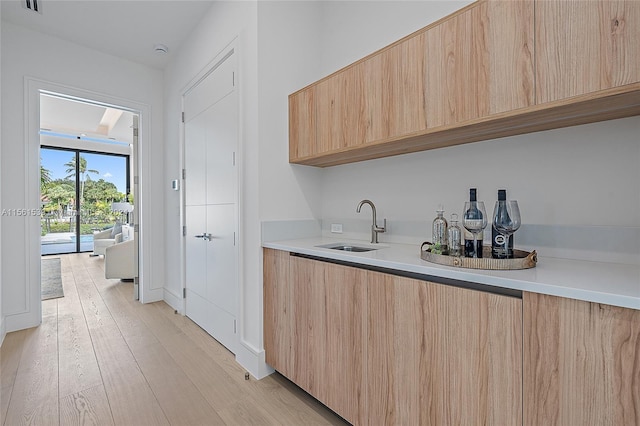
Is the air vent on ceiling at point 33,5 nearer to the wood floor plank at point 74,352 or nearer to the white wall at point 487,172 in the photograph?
the white wall at point 487,172

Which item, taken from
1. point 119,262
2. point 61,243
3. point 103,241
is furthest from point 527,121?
point 61,243

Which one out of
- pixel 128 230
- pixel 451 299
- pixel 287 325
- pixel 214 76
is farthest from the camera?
pixel 128 230

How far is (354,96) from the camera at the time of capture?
1.70 meters

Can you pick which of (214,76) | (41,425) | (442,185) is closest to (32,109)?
(214,76)

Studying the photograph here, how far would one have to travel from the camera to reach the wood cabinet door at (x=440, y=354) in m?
0.95

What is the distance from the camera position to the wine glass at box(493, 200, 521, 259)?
1167 mm

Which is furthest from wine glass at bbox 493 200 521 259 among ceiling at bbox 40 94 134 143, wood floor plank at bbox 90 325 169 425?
ceiling at bbox 40 94 134 143

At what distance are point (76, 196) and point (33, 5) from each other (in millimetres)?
5901

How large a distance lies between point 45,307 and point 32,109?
2125mm

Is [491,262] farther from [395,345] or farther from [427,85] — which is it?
[427,85]

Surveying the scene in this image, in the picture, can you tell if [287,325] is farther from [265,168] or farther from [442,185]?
[442,185]

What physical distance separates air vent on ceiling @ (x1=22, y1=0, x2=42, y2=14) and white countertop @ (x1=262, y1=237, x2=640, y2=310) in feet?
11.1

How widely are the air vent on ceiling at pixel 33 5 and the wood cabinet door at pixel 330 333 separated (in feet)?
10.2

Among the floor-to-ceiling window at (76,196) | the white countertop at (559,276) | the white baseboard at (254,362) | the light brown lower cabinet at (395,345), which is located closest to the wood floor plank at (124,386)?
the white baseboard at (254,362)
